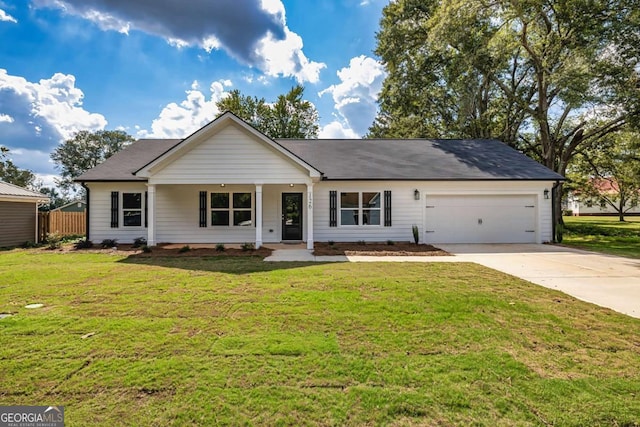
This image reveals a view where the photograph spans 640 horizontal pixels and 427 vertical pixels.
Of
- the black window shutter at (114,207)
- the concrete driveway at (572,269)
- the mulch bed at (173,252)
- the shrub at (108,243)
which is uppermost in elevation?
the black window shutter at (114,207)

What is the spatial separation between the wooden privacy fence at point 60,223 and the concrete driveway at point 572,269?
1825cm

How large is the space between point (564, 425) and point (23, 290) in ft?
26.7

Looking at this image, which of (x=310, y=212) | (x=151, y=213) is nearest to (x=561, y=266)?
(x=310, y=212)

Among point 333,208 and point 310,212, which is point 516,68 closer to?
point 333,208

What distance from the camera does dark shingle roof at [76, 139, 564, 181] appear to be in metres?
12.9

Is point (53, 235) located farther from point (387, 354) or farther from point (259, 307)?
point (387, 354)

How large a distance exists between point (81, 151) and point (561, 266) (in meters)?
56.5

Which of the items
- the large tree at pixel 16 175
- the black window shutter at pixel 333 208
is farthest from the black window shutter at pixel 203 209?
the large tree at pixel 16 175

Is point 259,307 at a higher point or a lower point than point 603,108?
lower

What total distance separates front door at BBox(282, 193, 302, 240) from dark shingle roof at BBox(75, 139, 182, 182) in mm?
5997

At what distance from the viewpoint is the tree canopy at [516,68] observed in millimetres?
14977

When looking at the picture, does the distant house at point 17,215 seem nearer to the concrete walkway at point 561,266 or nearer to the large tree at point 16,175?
the concrete walkway at point 561,266

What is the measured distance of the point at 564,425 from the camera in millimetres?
2215

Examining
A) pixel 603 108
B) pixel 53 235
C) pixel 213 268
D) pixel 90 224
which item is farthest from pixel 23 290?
pixel 603 108
